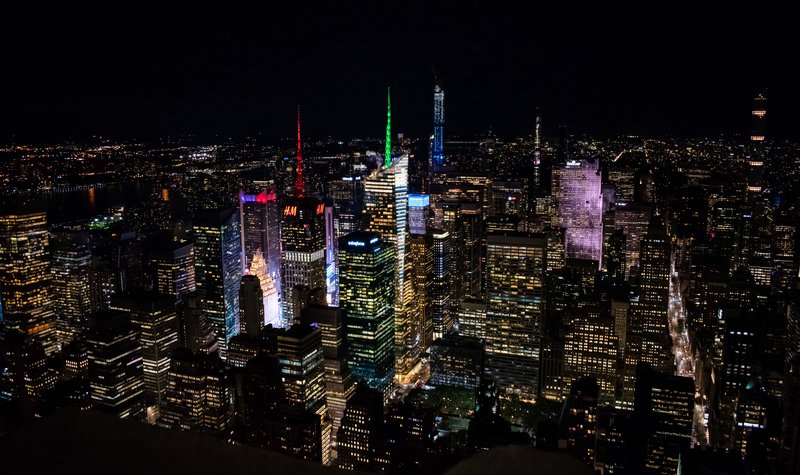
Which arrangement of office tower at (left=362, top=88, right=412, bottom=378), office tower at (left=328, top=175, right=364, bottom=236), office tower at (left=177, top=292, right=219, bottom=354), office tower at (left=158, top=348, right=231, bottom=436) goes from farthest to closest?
office tower at (left=328, top=175, right=364, bottom=236) < office tower at (left=362, top=88, right=412, bottom=378) < office tower at (left=177, top=292, right=219, bottom=354) < office tower at (left=158, top=348, right=231, bottom=436)

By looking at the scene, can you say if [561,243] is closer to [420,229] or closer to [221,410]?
[420,229]

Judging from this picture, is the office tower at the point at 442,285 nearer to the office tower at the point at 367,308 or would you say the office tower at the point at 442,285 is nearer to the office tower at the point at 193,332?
the office tower at the point at 367,308

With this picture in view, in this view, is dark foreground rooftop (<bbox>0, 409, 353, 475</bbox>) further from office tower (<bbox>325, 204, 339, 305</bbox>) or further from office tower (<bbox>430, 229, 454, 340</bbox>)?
office tower (<bbox>325, 204, 339, 305</bbox>)

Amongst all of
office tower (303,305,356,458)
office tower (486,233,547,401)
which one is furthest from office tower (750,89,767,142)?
office tower (303,305,356,458)

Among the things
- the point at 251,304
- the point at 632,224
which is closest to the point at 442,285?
the point at 251,304

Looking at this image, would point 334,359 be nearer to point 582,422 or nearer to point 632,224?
point 582,422

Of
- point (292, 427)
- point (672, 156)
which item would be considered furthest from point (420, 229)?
point (672, 156)

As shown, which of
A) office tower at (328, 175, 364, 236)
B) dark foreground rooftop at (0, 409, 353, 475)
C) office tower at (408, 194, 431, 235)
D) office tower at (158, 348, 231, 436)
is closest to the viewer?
dark foreground rooftop at (0, 409, 353, 475)
